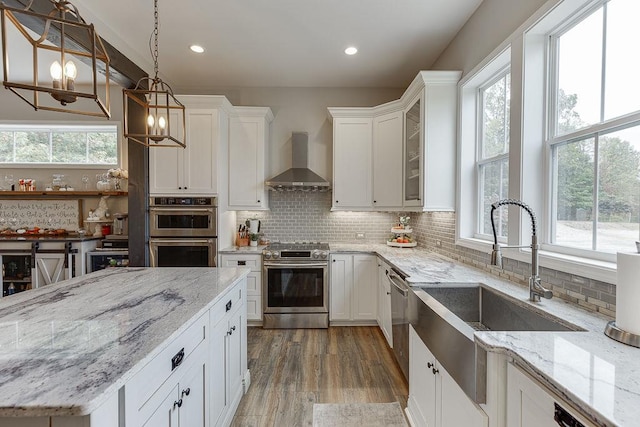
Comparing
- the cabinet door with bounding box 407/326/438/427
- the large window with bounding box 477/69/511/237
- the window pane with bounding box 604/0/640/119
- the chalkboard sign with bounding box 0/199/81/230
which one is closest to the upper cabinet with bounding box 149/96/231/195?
the chalkboard sign with bounding box 0/199/81/230

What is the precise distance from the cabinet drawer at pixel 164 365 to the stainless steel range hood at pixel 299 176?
2381mm

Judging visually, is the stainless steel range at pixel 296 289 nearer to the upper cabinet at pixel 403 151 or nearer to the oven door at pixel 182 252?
the oven door at pixel 182 252

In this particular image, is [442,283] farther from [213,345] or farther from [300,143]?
[300,143]

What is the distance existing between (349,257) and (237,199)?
1.61 m

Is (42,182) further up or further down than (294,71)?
further down

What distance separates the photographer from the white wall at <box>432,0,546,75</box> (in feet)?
6.31

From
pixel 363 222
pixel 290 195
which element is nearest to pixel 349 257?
pixel 363 222

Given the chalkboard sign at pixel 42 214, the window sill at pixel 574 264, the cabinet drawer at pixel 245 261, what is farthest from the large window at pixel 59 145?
the window sill at pixel 574 264

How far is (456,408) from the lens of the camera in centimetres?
129

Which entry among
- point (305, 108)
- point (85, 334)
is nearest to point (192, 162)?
point (305, 108)

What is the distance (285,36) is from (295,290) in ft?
9.00

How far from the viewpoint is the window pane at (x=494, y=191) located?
2295 mm

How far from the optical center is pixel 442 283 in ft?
6.20

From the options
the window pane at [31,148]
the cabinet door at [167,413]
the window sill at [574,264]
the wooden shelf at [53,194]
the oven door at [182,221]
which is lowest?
the cabinet door at [167,413]
